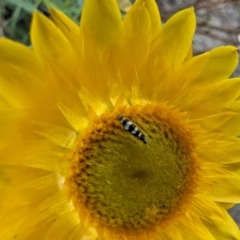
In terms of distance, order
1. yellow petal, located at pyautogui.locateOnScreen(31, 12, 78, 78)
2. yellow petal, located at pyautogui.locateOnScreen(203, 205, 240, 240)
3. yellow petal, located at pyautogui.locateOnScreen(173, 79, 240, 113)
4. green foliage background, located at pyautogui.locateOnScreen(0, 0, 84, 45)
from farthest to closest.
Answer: green foliage background, located at pyautogui.locateOnScreen(0, 0, 84, 45) < yellow petal, located at pyautogui.locateOnScreen(203, 205, 240, 240) < yellow petal, located at pyautogui.locateOnScreen(173, 79, 240, 113) < yellow petal, located at pyautogui.locateOnScreen(31, 12, 78, 78)

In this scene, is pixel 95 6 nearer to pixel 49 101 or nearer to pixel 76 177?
pixel 49 101

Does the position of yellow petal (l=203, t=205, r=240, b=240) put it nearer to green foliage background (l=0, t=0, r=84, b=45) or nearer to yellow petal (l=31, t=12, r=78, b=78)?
yellow petal (l=31, t=12, r=78, b=78)

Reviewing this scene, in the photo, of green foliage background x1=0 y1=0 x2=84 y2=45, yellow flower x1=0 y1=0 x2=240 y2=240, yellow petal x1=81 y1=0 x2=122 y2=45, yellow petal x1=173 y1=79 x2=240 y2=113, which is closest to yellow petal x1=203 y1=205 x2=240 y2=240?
yellow flower x1=0 y1=0 x2=240 y2=240

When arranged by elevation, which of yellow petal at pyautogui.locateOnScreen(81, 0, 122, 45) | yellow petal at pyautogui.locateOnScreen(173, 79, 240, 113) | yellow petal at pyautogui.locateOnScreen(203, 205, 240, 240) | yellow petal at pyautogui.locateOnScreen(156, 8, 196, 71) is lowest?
yellow petal at pyautogui.locateOnScreen(203, 205, 240, 240)

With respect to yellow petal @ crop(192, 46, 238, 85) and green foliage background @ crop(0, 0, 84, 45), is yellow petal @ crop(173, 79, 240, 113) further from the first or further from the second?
green foliage background @ crop(0, 0, 84, 45)

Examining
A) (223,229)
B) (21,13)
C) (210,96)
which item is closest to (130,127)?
(210,96)

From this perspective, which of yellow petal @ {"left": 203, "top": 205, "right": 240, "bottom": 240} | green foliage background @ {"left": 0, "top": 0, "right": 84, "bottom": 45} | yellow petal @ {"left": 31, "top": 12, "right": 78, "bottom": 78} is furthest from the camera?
green foliage background @ {"left": 0, "top": 0, "right": 84, "bottom": 45}

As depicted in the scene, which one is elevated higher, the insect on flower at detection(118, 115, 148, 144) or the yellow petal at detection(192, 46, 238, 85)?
the insect on flower at detection(118, 115, 148, 144)

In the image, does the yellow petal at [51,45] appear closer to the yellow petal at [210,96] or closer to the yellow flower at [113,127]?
the yellow flower at [113,127]

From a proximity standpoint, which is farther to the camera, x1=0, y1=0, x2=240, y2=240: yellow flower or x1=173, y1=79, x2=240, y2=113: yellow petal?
x1=173, y1=79, x2=240, y2=113: yellow petal
